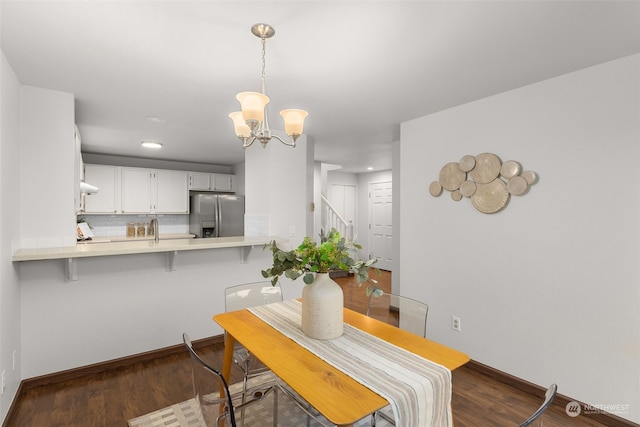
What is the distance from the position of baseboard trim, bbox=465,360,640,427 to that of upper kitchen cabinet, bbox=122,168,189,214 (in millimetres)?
5000

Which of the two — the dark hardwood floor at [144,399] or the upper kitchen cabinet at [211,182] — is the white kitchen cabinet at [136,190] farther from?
the dark hardwood floor at [144,399]

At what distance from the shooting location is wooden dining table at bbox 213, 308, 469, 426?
3.54 ft

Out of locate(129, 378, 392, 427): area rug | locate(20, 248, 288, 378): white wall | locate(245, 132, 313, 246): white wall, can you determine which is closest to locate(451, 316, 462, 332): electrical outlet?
locate(129, 378, 392, 427): area rug

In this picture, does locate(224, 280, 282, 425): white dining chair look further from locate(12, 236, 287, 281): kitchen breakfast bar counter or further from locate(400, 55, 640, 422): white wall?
locate(400, 55, 640, 422): white wall

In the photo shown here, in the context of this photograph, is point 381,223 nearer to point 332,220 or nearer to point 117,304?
point 332,220

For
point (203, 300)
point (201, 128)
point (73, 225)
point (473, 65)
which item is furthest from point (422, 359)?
point (201, 128)

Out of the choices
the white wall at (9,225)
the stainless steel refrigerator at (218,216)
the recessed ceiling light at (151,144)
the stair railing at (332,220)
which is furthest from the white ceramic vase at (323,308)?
the stair railing at (332,220)

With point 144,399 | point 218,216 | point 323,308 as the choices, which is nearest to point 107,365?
point 144,399

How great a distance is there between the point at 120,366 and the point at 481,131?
370cm

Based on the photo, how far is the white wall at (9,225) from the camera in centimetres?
193

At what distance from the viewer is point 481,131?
2744mm

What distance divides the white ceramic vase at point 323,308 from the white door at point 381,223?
5.93m

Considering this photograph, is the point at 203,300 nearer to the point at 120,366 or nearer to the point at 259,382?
the point at 120,366

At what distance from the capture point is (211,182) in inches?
235
